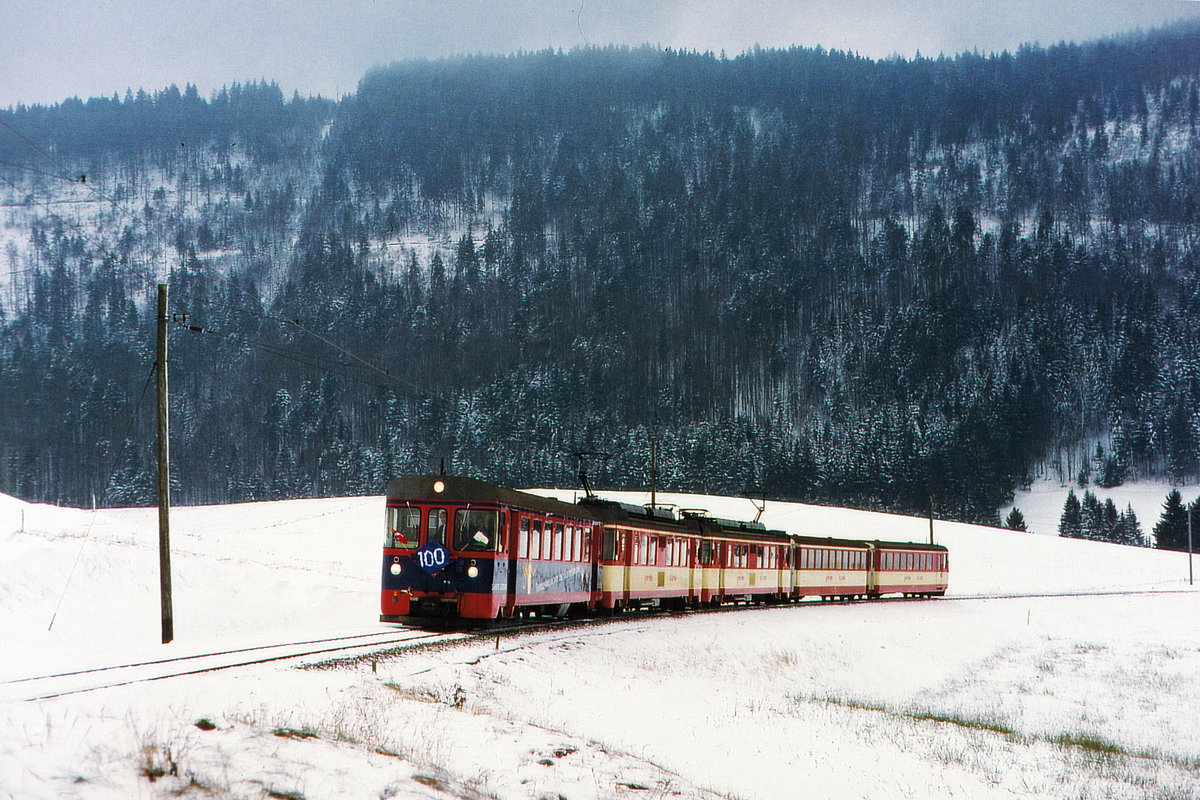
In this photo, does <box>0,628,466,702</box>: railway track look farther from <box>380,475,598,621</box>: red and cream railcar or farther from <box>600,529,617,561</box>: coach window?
<box>600,529,617,561</box>: coach window

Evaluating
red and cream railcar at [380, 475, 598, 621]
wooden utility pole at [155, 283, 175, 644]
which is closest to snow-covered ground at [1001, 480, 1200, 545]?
red and cream railcar at [380, 475, 598, 621]

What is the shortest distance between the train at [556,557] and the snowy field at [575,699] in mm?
1281

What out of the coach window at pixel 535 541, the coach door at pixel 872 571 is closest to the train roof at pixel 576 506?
the coach window at pixel 535 541

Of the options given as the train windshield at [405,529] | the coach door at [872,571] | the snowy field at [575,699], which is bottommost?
the coach door at [872,571]

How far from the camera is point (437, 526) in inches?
853

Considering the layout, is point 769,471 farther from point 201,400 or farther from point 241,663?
point 241,663

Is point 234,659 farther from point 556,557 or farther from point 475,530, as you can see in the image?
point 556,557

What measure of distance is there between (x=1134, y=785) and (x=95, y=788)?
17.8 m

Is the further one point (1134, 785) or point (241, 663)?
point (1134, 785)

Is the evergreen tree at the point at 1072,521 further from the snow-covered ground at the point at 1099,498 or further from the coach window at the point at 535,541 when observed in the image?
the coach window at the point at 535,541

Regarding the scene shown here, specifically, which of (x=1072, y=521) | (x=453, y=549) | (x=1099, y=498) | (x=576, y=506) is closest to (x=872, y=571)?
(x=576, y=506)

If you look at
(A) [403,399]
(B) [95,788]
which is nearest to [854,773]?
(B) [95,788]

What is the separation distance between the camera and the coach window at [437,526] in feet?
70.8

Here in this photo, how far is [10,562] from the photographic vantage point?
31.2 metres
